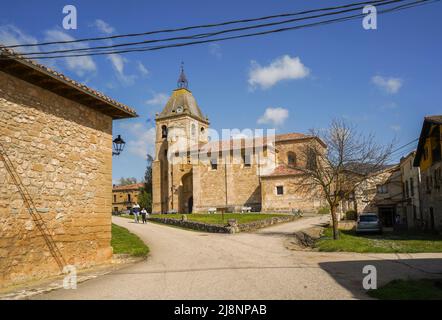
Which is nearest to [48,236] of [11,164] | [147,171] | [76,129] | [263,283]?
[11,164]

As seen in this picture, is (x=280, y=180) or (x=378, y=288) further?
(x=280, y=180)

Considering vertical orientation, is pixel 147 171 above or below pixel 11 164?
above

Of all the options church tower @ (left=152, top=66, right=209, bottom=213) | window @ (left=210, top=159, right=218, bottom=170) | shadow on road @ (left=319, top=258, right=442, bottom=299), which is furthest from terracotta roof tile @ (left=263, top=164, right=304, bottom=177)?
shadow on road @ (left=319, top=258, right=442, bottom=299)

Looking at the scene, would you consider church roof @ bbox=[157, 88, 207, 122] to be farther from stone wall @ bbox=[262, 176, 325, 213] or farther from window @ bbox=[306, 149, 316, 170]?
window @ bbox=[306, 149, 316, 170]

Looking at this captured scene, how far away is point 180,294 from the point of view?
750 centimetres

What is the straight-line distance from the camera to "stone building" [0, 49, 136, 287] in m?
9.04

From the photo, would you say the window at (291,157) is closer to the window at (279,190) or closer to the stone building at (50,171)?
the window at (279,190)

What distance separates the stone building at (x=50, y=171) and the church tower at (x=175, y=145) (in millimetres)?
40926

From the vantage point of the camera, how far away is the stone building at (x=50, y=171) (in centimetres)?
904

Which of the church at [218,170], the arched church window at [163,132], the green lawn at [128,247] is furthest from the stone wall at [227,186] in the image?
the green lawn at [128,247]

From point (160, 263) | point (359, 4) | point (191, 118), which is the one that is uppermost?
point (191, 118)

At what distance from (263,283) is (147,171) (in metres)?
61.7
